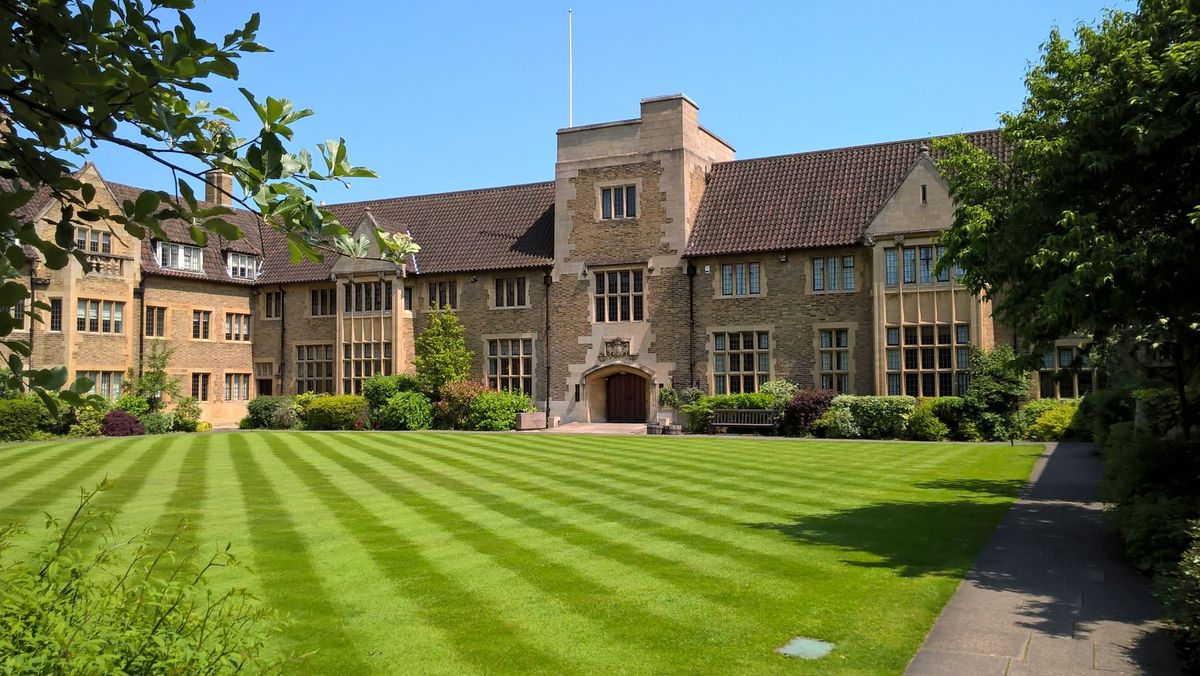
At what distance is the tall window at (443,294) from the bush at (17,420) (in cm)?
1574

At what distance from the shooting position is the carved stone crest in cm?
3597

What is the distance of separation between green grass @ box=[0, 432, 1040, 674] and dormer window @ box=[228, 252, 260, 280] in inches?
876

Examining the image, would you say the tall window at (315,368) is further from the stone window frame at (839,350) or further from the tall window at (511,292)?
the stone window frame at (839,350)

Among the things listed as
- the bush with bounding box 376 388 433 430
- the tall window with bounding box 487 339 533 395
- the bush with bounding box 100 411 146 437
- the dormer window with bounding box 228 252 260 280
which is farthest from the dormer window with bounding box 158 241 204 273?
the tall window with bounding box 487 339 533 395

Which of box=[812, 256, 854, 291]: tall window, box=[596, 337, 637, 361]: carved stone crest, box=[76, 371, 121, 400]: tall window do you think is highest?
box=[812, 256, 854, 291]: tall window

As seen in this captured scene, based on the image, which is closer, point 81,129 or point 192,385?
point 81,129

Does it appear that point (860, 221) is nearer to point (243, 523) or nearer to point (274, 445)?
point (274, 445)

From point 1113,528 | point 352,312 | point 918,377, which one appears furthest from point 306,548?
point 352,312

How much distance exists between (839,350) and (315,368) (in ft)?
79.9

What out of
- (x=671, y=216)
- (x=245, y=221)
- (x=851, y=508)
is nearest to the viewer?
(x=851, y=508)

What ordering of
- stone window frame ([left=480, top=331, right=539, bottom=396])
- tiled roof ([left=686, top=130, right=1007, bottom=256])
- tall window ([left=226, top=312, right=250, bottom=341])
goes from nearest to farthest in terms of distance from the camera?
tiled roof ([left=686, top=130, right=1007, bottom=256]), stone window frame ([left=480, top=331, right=539, bottom=396]), tall window ([left=226, top=312, right=250, bottom=341])

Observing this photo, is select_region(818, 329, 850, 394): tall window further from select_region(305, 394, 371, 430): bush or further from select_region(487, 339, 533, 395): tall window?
select_region(305, 394, 371, 430): bush

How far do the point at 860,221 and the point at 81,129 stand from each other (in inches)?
1252

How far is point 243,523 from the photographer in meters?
11.9
